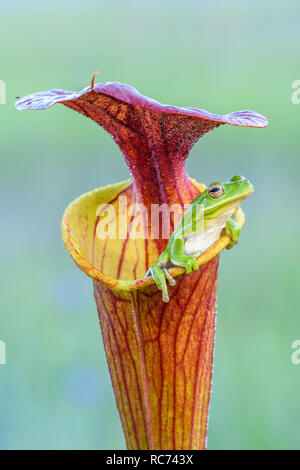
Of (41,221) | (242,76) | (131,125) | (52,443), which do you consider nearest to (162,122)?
(131,125)

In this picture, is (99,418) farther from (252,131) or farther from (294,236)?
(252,131)

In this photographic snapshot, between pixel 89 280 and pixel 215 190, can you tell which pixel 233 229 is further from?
pixel 89 280

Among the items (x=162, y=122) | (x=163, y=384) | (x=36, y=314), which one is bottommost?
(x=36, y=314)

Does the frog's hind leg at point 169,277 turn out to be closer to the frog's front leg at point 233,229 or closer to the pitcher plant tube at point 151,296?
the pitcher plant tube at point 151,296

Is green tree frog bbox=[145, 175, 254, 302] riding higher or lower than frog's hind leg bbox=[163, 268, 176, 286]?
higher

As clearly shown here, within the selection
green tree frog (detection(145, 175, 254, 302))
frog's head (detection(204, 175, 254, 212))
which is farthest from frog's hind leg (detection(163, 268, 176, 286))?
frog's head (detection(204, 175, 254, 212))

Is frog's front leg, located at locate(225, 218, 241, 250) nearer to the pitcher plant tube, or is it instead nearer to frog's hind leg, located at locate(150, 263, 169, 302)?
the pitcher plant tube

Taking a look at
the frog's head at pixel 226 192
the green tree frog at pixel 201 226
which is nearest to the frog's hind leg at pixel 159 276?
the green tree frog at pixel 201 226

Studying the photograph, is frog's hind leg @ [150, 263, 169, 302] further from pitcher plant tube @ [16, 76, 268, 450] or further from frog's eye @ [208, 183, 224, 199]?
frog's eye @ [208, 183, 224, 199]
